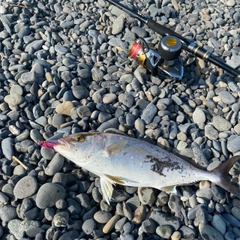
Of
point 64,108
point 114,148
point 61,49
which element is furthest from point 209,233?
point 61,49

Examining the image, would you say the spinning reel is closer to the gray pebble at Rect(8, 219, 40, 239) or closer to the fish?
the fish

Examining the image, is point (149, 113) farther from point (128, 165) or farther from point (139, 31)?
point (139, 31)

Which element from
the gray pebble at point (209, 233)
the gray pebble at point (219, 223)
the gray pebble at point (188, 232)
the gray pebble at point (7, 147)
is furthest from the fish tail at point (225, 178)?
the gray pebble at point (7, 147)

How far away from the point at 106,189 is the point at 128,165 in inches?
12.5

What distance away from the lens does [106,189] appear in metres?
3.02

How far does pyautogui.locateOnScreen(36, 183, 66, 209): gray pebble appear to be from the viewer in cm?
294

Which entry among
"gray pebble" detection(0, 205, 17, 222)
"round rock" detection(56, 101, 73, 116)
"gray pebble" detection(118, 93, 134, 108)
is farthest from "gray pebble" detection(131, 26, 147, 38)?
"gray pebble" detection(0, 205, 17, 222)

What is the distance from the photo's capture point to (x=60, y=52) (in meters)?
4.38

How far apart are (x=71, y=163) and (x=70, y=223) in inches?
24.7

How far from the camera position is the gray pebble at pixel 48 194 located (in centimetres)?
294

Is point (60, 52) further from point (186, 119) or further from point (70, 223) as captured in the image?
point (70, 223)

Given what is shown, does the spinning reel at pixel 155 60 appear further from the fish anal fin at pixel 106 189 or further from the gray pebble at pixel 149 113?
the fish anal fin at pixel 106 189

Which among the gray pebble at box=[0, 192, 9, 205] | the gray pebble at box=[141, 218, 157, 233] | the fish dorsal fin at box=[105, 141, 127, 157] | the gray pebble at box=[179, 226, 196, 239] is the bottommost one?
the gray pebble at box=[0, 192, 9, 205]

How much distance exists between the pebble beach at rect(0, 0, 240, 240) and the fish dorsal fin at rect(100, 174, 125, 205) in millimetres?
102
